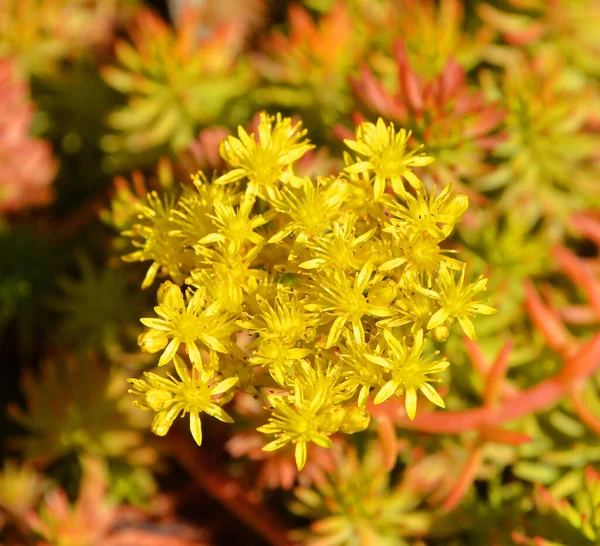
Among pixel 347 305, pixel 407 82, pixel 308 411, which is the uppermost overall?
pixel 407 82

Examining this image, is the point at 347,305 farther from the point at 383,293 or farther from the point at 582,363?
the point at 582,363

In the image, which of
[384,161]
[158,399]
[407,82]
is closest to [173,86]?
[407,82]

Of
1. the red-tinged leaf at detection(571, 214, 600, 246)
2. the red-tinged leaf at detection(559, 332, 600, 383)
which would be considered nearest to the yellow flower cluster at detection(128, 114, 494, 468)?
the red-tinged leaf at detection(559, 332, 600, 383)

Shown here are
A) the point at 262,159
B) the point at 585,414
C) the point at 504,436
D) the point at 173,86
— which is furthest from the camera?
the point at 173,86

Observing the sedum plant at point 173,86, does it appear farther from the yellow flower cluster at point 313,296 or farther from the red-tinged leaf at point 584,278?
the red-tinged leaf at point 584,278

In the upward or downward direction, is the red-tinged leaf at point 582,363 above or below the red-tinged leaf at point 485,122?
below

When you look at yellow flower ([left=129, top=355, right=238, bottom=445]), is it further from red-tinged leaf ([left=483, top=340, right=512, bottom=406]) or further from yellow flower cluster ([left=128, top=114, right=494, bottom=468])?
red-tinged leaf ([left=483, top=340, right=512, bottom=406])

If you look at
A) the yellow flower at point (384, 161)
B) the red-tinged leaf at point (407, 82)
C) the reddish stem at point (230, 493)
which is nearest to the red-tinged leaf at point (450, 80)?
the red-tinged leaf at point (407, 82)
